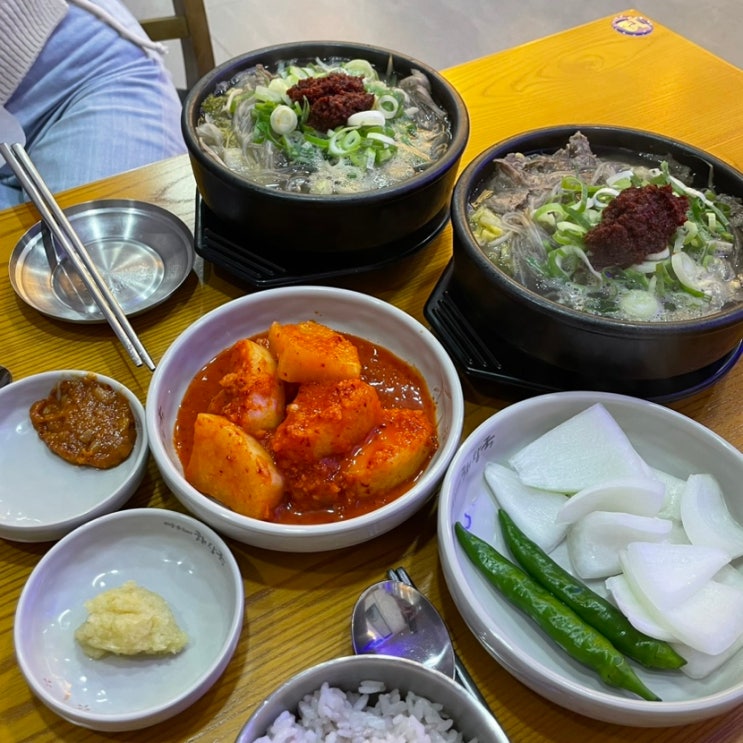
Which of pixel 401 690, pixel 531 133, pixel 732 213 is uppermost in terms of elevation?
pixel 531 133

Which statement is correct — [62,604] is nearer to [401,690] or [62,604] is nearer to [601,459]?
[401,690]

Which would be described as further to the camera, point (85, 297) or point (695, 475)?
point (85, 297)

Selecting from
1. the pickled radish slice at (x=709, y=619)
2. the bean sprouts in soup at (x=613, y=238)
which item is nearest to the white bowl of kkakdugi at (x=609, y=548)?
the pickled radish slice at (x=709, y=619)

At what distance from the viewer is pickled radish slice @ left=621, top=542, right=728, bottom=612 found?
1.09 m

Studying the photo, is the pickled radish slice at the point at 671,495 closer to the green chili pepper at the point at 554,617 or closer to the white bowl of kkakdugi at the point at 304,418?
the green chili pepper at the point at 554,617

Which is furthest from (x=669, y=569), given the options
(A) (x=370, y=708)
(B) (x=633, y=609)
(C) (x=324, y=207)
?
(C) (x=324, y=207)

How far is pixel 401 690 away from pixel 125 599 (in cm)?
46

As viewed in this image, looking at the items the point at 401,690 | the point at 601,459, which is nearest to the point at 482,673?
the point at 401,690

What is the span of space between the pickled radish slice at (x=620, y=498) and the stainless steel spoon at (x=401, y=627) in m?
0.30

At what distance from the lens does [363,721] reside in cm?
99

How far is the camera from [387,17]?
5.24m

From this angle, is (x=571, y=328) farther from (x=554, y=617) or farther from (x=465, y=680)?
(x=465, y=680)

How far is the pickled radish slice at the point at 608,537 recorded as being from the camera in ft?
3.89

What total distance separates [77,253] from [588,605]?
1367mm
